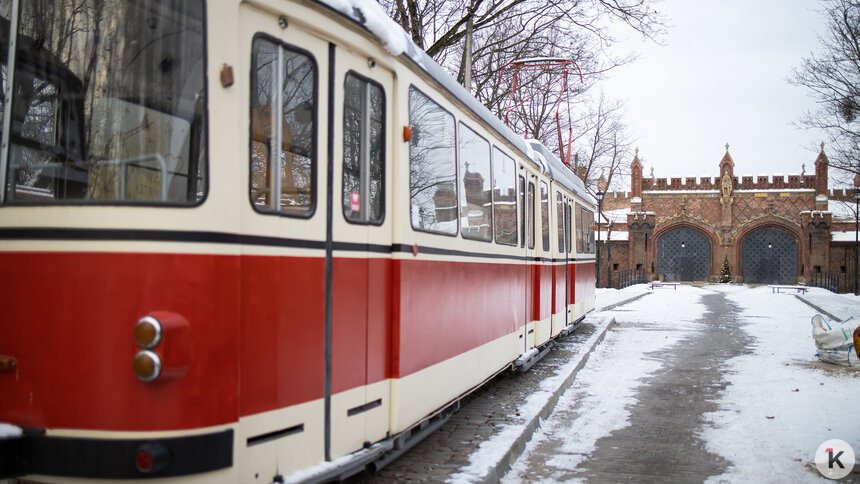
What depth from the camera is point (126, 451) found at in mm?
3018

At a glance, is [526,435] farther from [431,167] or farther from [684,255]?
[684,255]

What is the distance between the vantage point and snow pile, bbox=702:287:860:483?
5.78 metres

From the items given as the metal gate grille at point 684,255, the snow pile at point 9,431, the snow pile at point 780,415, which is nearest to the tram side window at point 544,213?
the snow pile at point 780,415

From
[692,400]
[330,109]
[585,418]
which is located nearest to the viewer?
[330,109]

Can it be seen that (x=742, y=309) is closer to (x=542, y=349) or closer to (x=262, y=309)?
(x=542, y=349)

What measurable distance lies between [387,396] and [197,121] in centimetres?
217

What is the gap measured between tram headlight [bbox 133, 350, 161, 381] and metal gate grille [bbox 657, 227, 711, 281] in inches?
2217

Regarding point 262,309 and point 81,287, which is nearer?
point 81,287

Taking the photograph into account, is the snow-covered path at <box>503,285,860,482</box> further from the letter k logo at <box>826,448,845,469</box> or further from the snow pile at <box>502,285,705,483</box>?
the letter k logo at <box>826,448,845,469</box>

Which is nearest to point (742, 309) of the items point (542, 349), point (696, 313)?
point (696, 313)

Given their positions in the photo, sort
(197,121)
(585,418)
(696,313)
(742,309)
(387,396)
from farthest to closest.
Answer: (742,309) < (696,313) < (585,418) < (387,396) < (197,121)

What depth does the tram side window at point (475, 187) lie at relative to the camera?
6.08 metres

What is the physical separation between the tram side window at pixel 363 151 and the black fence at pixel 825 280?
43.3 m

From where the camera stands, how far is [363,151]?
4.32 meters
